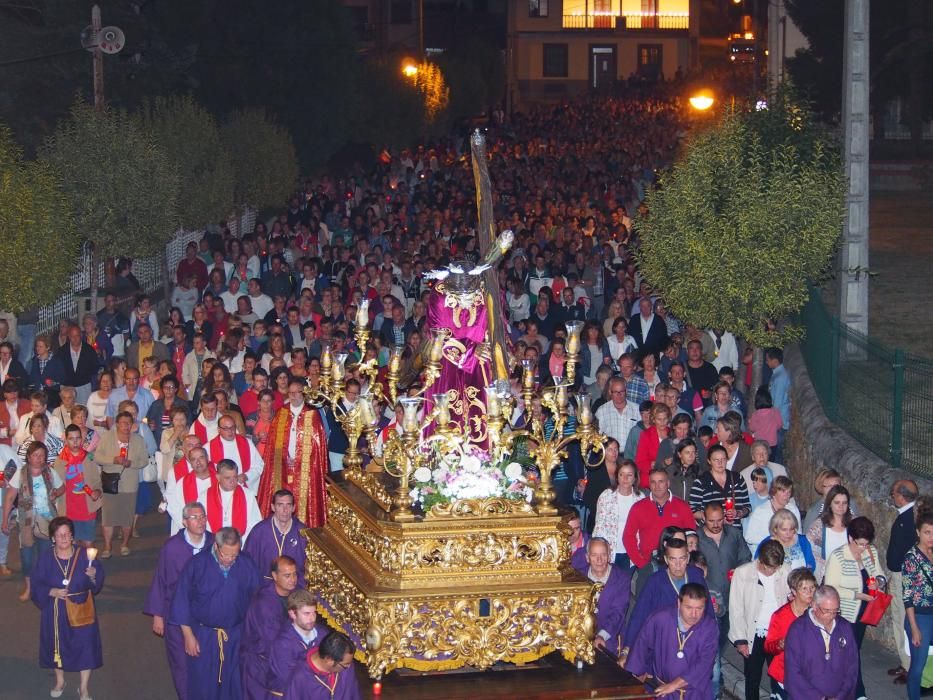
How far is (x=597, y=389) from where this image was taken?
713 inches

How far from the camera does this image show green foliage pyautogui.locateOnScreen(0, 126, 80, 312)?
22.0 metres

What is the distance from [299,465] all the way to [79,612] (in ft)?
10.1

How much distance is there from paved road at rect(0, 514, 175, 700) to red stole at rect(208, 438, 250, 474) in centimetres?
131

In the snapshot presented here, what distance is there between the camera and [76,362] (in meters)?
19.3

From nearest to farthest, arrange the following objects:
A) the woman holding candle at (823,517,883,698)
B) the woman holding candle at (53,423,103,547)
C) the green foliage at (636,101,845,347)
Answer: the woman holding candle at (823,517,883,698), the woman holding candle at (53,423,103,547), the green foliage at (636,101,845,347)

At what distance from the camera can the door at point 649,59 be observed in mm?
89938

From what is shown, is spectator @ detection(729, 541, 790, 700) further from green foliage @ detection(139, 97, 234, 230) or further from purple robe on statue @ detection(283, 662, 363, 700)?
green foliage @ detection(139, 97, 234, 230)

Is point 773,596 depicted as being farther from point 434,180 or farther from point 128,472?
point 434,180

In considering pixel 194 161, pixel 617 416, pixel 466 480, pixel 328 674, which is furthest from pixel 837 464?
pixel 194 161

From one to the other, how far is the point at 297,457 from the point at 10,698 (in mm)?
3523

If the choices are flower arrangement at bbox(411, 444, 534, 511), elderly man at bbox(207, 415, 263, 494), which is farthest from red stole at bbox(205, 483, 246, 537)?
flower arrangement at bbox(411, 444, 534, 511)

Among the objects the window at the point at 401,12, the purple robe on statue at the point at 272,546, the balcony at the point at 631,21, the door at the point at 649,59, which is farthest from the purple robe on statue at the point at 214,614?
the balcony at the point at 631,21

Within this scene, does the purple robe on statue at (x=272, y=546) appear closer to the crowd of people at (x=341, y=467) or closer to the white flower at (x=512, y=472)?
the crowd of people at (x=341, y=467)

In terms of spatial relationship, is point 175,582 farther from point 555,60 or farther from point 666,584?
point 555,60
